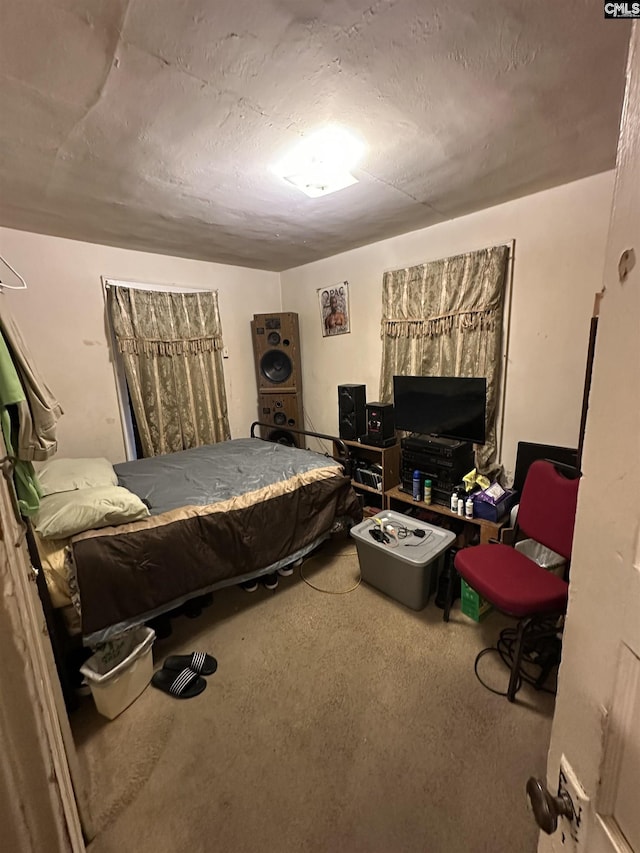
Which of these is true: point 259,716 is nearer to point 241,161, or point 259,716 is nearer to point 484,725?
point 484,725

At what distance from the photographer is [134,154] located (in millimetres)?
1629

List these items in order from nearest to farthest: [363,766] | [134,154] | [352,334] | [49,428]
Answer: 1. [49,428]
2. [363,766]
3. [134,154]
4. [352,334]

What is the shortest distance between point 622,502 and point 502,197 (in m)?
2.50

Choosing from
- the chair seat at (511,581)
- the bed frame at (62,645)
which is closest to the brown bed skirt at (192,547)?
the bed frame at (62,645)

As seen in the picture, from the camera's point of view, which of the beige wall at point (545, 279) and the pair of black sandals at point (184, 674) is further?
the beige wall at point (545, 279)

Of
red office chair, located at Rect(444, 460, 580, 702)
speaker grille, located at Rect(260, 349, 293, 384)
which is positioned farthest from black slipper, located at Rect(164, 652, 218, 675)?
speaker grille, located at Rect(260, 349, 293, 384)

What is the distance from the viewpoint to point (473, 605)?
6.56 ft

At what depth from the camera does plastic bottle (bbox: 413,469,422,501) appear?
2.60 metres

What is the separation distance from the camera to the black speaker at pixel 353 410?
3133 millimetres

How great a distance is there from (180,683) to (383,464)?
187 centimetres

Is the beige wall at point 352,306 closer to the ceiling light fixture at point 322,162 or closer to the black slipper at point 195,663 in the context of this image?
the ceiling light fixture at point 322,162

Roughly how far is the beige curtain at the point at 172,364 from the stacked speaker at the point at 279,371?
0.42 meters

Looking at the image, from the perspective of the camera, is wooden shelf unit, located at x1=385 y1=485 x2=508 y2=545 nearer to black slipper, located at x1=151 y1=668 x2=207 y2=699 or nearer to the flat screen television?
the flat screen television

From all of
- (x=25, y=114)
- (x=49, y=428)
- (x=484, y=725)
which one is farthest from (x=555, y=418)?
(x=25, y=114)
